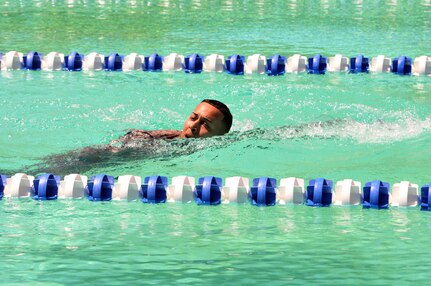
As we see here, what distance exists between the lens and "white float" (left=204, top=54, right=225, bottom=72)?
952 centimetres

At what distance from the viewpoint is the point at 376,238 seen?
15.9ft

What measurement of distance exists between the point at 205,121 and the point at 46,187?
1553 mm

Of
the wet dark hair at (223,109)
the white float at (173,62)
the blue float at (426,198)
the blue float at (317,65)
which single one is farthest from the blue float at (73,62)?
the blue float at (426,198)

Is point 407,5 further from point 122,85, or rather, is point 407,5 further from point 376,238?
point 376,238

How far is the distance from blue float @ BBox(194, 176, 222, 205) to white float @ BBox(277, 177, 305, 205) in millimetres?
353

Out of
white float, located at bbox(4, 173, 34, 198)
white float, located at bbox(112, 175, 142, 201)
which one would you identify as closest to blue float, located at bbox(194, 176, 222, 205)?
white float, located at bbox(112, 175, 142, 201)

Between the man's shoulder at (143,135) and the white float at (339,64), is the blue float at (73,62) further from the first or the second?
the man's shoulder at (143,135)

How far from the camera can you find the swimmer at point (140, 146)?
20.4ft

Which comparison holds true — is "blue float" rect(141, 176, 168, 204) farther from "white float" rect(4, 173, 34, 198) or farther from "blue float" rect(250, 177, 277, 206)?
"white float" rect(4, 173, 34, 198)

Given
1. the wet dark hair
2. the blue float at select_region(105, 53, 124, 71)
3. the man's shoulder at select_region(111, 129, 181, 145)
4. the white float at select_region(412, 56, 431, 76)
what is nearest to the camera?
the man's shoulder at select_region(111, 129, 181, 145)

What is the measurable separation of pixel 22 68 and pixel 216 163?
144 inches

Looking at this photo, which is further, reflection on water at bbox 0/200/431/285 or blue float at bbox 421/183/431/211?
blue float at bbox 421/183/431/211

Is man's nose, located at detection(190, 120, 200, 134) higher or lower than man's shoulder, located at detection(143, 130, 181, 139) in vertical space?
higher

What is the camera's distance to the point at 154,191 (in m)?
5.59
